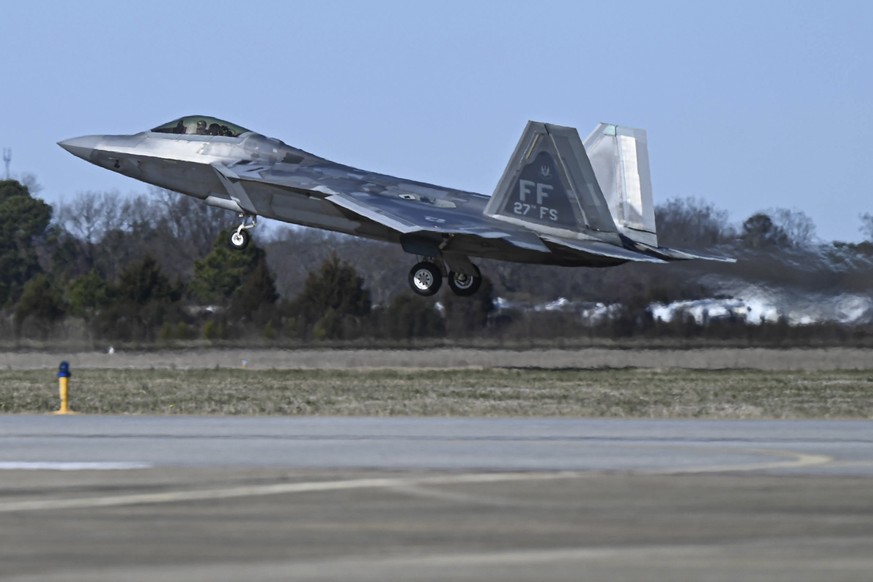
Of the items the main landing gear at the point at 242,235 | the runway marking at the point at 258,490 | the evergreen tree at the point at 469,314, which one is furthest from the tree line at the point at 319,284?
the runway marking at the point at 258,490

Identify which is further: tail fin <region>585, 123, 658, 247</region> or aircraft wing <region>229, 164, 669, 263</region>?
tail fin <region>585, 123, 658, 247</region>

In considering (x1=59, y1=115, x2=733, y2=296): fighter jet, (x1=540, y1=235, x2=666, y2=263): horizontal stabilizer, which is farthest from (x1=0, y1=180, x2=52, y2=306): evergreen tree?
(x1=540, y1=235, x2=666, y2=263): horizontal stabilizer

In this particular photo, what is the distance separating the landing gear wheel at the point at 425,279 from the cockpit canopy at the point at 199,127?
18.1 ft

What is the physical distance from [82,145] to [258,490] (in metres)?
23.0

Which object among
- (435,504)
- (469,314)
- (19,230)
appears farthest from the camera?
(19,230)

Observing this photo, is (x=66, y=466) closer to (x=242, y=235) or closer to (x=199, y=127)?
(x=242, y=235)

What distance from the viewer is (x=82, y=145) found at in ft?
115

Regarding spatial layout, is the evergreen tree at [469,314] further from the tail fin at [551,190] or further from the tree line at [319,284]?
the tail fin at [551,190]

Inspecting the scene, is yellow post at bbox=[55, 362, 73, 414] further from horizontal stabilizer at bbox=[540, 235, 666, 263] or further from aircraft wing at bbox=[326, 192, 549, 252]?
horizontal stabilizer at bbox=[540, 235, 666, 263]

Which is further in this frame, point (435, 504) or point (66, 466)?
point (66, 466)

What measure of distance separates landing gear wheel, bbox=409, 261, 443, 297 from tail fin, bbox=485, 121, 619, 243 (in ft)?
6.09

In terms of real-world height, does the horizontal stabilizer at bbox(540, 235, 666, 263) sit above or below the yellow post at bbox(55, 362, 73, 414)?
above

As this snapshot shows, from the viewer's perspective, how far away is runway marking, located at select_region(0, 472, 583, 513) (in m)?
12.8

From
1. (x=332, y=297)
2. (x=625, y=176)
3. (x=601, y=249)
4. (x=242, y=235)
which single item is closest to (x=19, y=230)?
(x=332, y=297)
